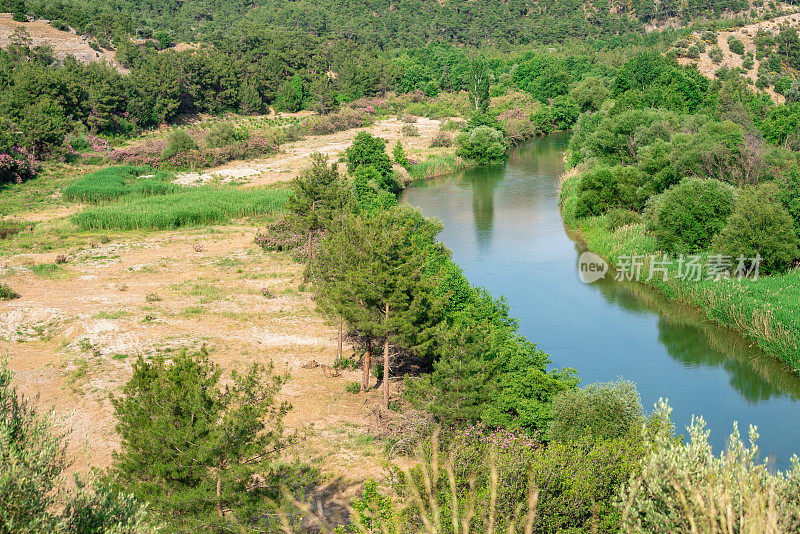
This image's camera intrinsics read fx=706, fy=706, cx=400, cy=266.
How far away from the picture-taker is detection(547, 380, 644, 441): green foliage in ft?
64.7

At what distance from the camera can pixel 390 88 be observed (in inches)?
4510

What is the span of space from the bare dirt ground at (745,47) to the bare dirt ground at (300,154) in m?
35.1

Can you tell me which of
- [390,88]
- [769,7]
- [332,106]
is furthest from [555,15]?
[332,106]

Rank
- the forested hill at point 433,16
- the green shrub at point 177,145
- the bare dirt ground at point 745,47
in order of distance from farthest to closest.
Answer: the forested hill at point 433,16
the bare dirt ground at point 745,47
the green shrub at point 177,145

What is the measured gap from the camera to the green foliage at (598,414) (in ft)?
64.7

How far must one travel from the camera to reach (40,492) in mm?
10352

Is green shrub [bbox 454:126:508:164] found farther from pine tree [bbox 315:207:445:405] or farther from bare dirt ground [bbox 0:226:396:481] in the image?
pine tree [bbox 315:207:445:405]

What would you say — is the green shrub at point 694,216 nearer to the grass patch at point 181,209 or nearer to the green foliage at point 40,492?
the grass patch at point 181,209

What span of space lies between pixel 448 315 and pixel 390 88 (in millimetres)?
93009

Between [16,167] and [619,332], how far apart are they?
5471 centimetres

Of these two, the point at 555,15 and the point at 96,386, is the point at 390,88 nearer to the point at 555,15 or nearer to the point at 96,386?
the point at 555,15

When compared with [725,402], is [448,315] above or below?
above

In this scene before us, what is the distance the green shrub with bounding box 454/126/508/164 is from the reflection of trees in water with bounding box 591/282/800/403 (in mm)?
38622

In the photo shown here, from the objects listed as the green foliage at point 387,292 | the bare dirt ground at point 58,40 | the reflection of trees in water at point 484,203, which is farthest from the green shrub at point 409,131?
the green foliage at point 387,292
